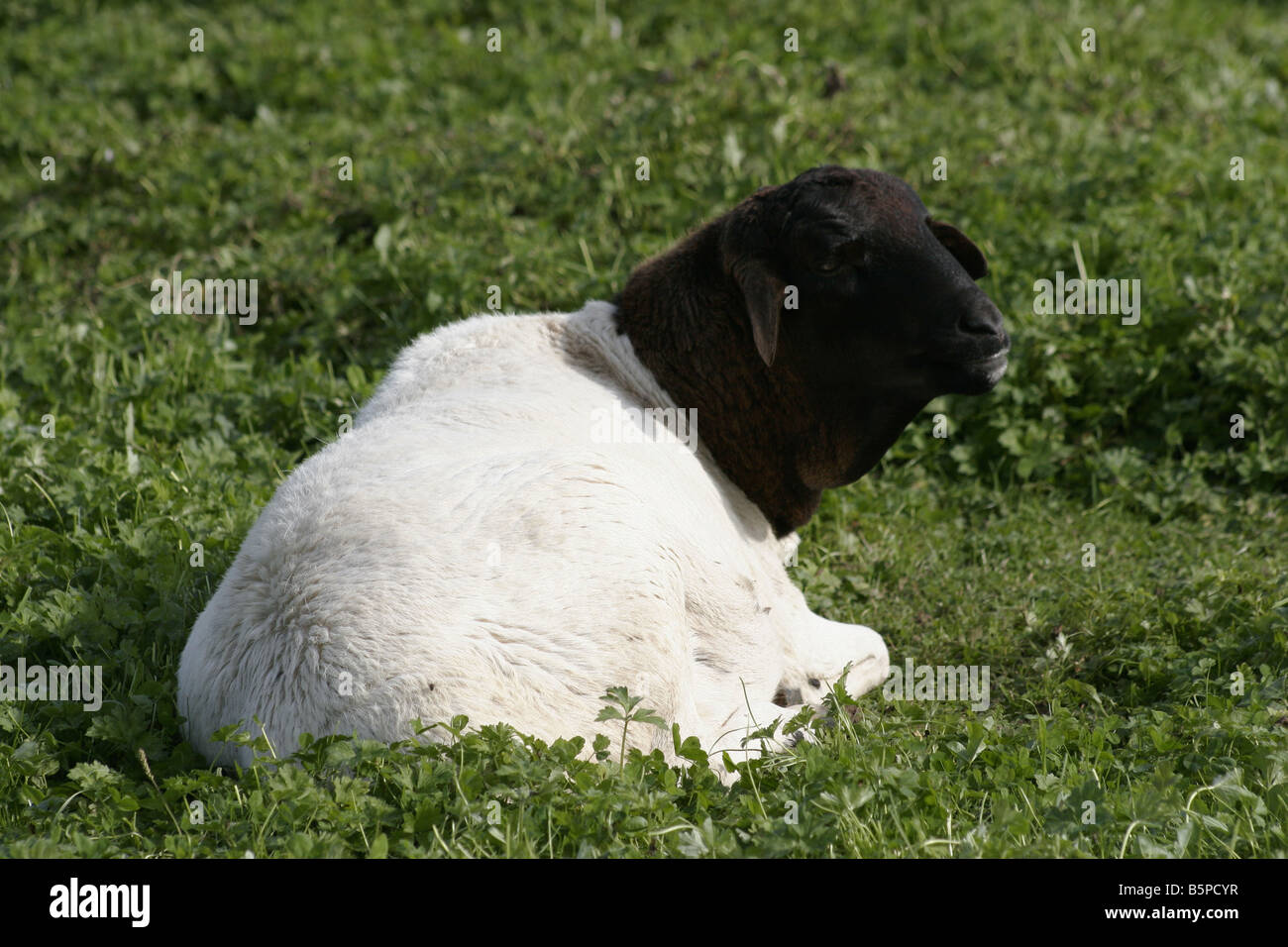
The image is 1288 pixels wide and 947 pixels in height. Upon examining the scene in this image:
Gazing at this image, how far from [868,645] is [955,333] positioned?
1.24 m

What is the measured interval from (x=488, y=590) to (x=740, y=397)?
64.5 inches

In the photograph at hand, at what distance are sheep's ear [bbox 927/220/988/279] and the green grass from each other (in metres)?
1.32

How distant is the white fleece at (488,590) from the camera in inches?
147

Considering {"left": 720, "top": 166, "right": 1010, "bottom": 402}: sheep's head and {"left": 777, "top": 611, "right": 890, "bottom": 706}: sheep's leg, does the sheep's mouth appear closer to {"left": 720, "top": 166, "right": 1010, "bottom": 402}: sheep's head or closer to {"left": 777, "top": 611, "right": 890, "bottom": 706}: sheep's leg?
{"left": 720, "top": 166, "right": 1010, "bottom": 402}: sheep's head

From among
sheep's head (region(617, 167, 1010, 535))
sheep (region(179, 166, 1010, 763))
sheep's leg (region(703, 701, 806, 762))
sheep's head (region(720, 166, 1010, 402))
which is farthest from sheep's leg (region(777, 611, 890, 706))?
sheep's head (region(720, 166, 1010, 402))

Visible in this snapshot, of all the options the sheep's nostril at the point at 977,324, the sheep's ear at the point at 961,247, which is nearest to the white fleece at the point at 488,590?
the sheep's nostril at the point at 977,324

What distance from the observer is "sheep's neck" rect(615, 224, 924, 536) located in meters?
5.15

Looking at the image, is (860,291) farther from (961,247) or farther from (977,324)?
(961,247)

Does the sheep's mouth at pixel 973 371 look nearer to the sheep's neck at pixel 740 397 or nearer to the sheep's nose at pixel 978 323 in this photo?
the sheep's nose at pixel 978 323

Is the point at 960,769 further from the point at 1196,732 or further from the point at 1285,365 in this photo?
the point at 1285,365

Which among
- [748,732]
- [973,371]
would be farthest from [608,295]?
[748,732]

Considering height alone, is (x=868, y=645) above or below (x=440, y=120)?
below
